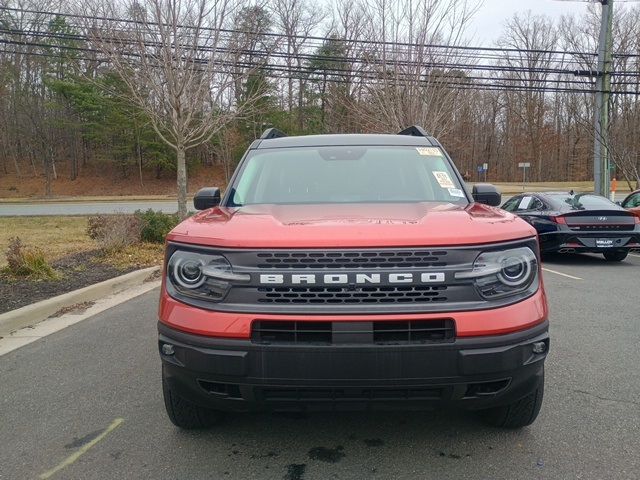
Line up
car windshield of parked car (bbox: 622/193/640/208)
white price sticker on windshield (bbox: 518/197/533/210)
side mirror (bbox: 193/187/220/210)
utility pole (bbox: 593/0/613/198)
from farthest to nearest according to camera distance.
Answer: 1. utility pole (bbox: 593/0/613/198)
2. car windshield of parked car (bbox: 622/193/640/208)
3. white price sticker on windshield (bbox: 518/197/533/210)
4. side mirror (bbox: 193/187/220/210)

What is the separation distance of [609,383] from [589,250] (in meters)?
6.85

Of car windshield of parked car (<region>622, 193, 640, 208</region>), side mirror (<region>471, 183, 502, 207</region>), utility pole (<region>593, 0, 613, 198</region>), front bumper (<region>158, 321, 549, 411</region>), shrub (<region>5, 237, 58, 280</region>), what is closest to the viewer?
front bumper (<region>158, 321, 549, 411</region>)

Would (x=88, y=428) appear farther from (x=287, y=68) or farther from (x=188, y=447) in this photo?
(x=287, y=68)

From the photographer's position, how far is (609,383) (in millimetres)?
3797

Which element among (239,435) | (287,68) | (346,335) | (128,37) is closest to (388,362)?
(346,335)

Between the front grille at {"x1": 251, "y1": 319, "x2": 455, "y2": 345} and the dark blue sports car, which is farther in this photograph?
the dark blue sports car

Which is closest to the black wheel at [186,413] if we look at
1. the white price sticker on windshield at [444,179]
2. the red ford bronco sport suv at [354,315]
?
the red ford bronco sport suv at [354,315]

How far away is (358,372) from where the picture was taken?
2.27 m

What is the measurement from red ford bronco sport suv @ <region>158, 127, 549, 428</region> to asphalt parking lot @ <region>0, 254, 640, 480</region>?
44 centimetres

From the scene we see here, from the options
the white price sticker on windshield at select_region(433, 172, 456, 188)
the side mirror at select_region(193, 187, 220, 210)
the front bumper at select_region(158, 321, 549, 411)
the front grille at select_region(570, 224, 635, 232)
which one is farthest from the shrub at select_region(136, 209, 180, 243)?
the front bumper at select_region(158, 321, 549, 411)

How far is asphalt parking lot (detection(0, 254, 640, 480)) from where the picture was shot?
8.61ft

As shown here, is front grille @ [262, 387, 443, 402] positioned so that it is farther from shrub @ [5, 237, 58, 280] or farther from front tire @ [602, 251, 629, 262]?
front tire @ [602, 251, 629, 262]

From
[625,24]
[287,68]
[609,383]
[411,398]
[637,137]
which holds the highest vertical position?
[625,24]

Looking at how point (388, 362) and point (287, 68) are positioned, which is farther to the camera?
point (287, 68)
